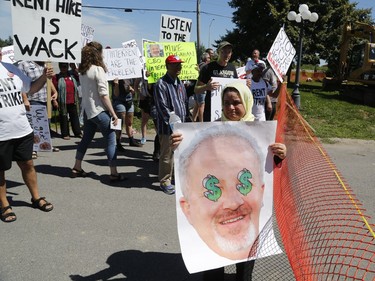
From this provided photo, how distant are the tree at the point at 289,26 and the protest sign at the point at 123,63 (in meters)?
25.7

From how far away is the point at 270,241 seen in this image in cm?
221

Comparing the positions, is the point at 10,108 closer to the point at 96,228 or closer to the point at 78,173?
the point at 96,228

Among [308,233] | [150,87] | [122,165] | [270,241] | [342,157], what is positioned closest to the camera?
[270,241]

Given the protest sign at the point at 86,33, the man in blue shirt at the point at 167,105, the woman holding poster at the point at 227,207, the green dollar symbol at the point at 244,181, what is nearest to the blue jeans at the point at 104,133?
the man in blue shirt at the point at 167,105

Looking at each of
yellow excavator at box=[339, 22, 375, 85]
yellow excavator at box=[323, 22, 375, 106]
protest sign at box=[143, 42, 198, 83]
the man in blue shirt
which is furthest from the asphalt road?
yellow excavator at box=[339, 22, 375, 85]

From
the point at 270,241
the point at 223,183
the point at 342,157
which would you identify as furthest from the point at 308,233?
the point at 342,157

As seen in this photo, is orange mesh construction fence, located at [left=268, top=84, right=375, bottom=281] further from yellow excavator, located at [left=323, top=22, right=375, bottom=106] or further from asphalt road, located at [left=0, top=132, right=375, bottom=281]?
yellow excavator, located at [left=323, top=22, right=375, bottom=106]

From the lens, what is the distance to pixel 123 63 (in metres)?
6.98

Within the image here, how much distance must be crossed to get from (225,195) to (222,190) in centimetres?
4

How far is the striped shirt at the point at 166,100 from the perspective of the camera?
4.55 metres

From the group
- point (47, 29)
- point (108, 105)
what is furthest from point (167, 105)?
point (47, 29)

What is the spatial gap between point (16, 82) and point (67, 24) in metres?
0.85

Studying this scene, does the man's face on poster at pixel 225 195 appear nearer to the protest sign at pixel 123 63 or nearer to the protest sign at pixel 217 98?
the protest sign at pixel 217 98

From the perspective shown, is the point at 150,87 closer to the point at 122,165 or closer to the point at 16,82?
the point at 122,165
